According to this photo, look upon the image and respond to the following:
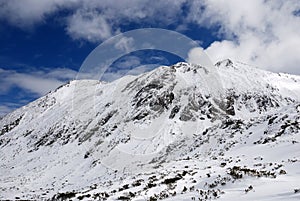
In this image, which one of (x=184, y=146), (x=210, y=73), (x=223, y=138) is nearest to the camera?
(x=223, y=138)

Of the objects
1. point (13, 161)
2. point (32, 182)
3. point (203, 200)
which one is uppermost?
point (13, 161)

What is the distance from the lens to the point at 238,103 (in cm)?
7431

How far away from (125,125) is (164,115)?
9.87 metres

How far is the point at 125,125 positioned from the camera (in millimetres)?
70562

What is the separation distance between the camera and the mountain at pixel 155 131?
32406mm

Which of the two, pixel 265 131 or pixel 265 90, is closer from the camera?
pixel 265 131

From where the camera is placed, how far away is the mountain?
32406mm

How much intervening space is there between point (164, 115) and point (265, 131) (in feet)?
123

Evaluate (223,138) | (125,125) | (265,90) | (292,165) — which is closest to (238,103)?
(265,90)

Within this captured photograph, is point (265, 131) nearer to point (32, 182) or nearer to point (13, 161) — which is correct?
point (32, 182)

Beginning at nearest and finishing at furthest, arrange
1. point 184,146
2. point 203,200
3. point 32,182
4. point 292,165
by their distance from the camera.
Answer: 1. point 203,200
2. point 292,165
3. point 184,146
4. point 32,182

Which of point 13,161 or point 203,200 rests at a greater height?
point 13,161

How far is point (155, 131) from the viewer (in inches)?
2500

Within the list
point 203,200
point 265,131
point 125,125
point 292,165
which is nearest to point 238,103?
point 125,125
